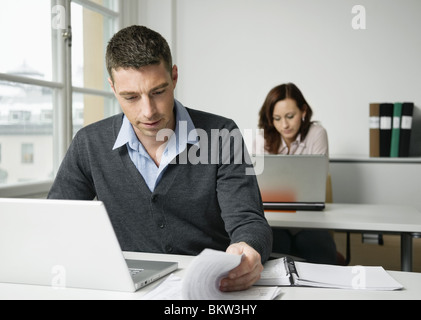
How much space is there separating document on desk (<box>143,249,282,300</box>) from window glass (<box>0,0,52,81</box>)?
6.53 ft

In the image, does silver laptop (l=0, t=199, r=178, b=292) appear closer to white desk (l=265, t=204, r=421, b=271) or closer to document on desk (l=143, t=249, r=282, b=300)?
document on desk (l=143, t=249, r=282, b=300)

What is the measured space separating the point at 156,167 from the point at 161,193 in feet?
0.34

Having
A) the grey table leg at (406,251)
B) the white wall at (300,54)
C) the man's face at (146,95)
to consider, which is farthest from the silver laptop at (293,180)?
the white wall at (300,54)

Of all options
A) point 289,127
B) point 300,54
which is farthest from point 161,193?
point 300,54

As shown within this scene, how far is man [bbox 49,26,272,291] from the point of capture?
1458 mm

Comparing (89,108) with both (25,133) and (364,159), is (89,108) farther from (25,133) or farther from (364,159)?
(364,159)

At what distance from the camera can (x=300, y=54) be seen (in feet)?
13.9

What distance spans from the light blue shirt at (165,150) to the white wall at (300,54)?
2760mm

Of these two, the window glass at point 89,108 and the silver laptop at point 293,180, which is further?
the window glass at point 89,108

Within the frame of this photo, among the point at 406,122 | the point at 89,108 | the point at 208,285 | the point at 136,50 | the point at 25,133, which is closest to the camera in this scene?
the point at 208,285

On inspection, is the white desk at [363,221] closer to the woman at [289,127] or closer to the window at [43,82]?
the woman at [289,127]

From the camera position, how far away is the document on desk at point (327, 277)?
1.12 metres

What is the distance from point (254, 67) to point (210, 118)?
2.78m

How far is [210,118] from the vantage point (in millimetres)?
1691
